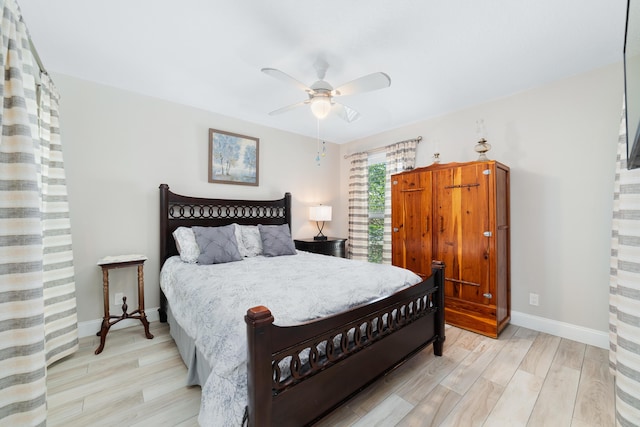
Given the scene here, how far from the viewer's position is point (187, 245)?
275cm

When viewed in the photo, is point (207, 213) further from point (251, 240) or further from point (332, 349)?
point (332, 349)

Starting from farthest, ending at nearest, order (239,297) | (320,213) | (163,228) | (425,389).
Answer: (320,213)
(163,228)
(425,389)
(239,297)

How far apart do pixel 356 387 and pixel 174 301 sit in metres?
1.61

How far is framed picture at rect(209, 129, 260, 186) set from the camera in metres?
3.44

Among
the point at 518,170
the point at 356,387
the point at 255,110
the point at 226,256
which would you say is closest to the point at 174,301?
the point at 226,256

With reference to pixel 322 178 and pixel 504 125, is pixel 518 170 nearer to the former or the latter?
pixel 504 125

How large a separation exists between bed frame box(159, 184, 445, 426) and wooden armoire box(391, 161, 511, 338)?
2.28 ft

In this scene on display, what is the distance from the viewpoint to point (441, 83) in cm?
270

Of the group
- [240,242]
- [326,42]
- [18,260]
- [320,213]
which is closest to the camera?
[18,260]

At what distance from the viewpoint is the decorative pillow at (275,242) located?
10.4 ft

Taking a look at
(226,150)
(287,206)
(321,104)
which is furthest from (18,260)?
(287,206)

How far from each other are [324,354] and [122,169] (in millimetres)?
2844

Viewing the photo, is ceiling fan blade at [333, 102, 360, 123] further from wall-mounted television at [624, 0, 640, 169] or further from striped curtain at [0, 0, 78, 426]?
striped curtain at [0, 0, 78, 426]

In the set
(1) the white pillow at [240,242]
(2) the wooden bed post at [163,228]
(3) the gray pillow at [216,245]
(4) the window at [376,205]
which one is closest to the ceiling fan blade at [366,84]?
(3) the gray pillow at [216,245]
